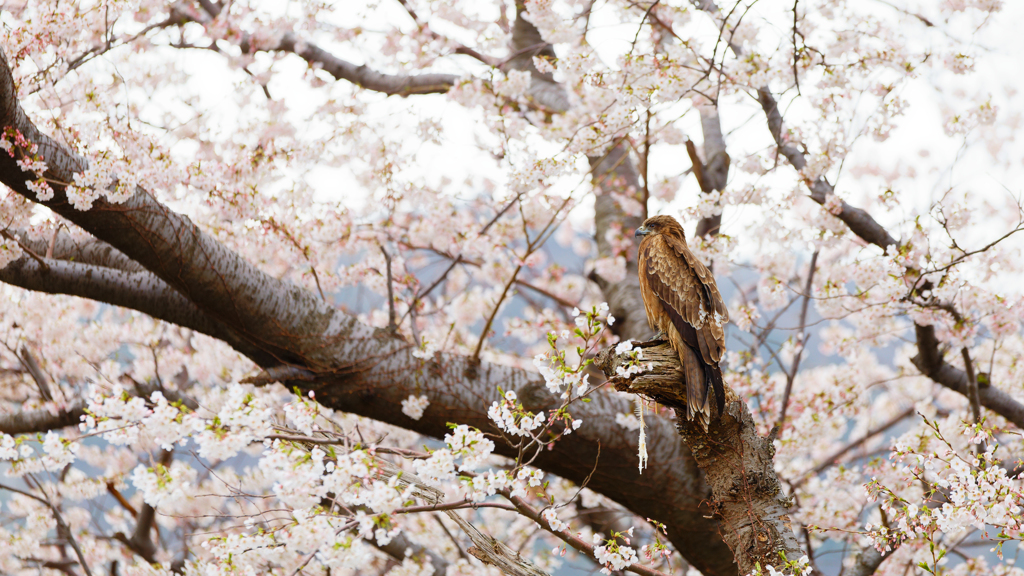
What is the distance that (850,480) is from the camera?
Answer: 16.8 ft

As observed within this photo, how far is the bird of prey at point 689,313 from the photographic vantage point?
261 centimetres

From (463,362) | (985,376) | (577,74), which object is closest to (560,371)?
(463,362)

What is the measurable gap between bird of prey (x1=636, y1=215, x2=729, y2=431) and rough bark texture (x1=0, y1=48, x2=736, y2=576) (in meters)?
0.90

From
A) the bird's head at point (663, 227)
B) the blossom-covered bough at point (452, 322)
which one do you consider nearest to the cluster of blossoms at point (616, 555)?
the blossom-covered bough at point (452, 322)

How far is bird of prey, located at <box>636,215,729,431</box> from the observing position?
261 centimetres

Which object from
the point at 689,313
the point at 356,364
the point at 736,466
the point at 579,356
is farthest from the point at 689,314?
the point at 356,364

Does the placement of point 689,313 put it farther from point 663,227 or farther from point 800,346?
point 800,346

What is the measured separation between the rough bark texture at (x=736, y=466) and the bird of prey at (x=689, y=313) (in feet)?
0.32

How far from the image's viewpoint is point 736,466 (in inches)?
106

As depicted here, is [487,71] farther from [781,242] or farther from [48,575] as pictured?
[48,575]

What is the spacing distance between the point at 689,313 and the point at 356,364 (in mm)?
2045

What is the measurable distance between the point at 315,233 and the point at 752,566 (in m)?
4.04

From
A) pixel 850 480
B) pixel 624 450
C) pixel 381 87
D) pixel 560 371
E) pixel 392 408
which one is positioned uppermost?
pixel 381 87

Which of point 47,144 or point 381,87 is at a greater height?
point 381,87
